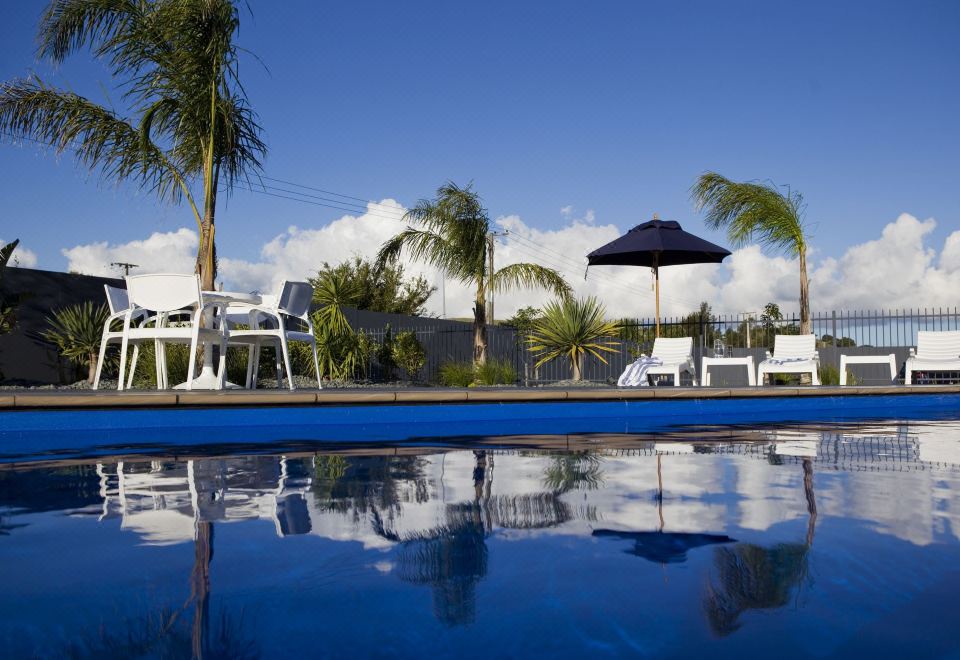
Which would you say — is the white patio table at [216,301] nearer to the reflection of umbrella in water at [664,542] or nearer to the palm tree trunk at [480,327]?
the reflection of umbrella in water at [664,542]

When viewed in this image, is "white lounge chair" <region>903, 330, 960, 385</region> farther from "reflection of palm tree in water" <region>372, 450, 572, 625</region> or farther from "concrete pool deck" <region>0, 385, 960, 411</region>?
"reflection of palm tree in water" <region>372, 450, 572, 625</region>

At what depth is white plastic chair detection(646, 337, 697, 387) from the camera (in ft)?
35.0

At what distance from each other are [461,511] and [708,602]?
107 centimetres

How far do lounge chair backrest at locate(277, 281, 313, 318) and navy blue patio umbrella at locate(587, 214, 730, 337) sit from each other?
531cm

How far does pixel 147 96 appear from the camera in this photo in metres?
9.73

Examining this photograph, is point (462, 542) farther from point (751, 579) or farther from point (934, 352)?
point (934, 352)

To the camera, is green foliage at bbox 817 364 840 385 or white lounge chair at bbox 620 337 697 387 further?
green foliage at bbox 817 364 840 385

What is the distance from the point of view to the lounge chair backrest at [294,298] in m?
6.68

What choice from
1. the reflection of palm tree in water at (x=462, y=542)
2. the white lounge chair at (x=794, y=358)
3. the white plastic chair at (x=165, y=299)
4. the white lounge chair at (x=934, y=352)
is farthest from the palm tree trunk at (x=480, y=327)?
the reflection of palm tree in water at (x=462, y=542)

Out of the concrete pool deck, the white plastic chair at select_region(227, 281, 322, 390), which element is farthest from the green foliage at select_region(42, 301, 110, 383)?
the concrete pool deck

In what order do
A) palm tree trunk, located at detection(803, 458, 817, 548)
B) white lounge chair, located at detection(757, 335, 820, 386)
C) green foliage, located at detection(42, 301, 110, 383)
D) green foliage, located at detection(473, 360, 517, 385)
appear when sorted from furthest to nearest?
green foliage, located at detection(473, 360, 517, 385)
green foliage, located at detection(42, 301, 110, 383)
white lounge chair, located at detection(757, 335, 820, 386)
palm tree trunk, located at detection(803, 458, 817, 548)

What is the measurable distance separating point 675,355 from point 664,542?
9.25 meters

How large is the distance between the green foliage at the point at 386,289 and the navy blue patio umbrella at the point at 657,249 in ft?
62.9

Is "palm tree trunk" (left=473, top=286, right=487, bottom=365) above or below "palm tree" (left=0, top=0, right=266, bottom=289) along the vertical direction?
Answer: below
